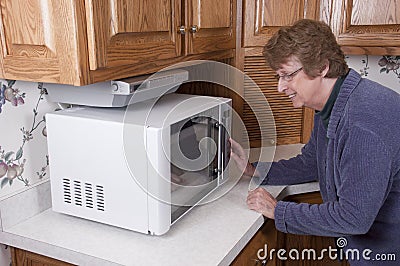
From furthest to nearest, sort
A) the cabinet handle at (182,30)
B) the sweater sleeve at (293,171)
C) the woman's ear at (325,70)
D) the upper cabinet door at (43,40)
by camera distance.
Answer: the sweater sleeve at (293,171)
the cabinet handle at (182,30)
the woman's ear at (325,70)
the upper cabinet door at (43,40)

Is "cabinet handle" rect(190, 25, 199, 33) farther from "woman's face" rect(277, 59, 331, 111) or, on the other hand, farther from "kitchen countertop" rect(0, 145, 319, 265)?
"kitchen countertop" rect(0, 145, 319, 265)

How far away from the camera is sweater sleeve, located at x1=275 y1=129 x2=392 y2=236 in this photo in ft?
3.58

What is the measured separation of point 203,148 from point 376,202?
54 cm

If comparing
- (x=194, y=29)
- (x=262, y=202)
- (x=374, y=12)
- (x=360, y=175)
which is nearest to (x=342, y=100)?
(x=360, y=175)

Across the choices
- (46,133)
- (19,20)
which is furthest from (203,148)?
(19,20)

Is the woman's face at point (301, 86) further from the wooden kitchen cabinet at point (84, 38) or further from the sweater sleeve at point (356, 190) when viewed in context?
the wooden kitchen cabinet at point (84, 38)

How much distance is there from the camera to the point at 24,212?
131 centimetres

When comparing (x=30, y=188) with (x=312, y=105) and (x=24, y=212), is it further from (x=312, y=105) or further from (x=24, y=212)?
(x=312, y=105)

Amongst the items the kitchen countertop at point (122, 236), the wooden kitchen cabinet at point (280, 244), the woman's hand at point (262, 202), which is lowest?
the wooden kitchen cabinet at point (280, 244)

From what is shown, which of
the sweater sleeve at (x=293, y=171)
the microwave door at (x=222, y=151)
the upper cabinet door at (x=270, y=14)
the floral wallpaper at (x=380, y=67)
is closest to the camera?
the microwave door at (x=222, y=151)

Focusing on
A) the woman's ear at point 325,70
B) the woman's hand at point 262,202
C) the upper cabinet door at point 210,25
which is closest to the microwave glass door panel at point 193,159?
the woman's hand at point 262,202

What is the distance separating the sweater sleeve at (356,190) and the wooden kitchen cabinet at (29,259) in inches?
28.5

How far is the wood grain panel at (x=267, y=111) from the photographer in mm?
1854

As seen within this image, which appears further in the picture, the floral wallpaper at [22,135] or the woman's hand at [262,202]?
the woman's hand at [262,202]
